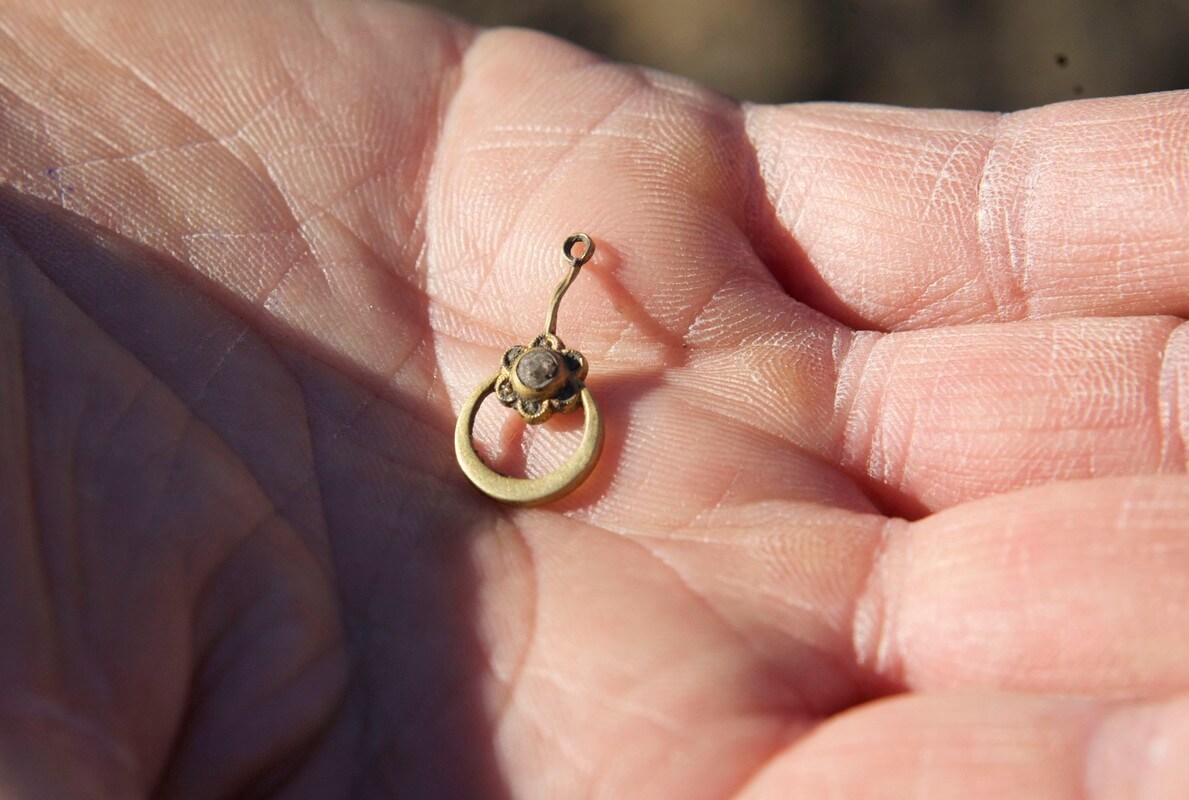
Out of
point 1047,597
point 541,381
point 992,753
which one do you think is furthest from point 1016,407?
point 541,381

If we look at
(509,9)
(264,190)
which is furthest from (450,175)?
(509,9)

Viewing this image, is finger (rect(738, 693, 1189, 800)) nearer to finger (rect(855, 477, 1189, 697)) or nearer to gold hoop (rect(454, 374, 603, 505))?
finger (rect(855, 477, 1189, 697))

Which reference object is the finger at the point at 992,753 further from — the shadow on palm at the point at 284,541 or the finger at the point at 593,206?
the finger at the point at 593,206

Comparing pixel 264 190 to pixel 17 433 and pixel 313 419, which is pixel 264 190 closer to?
pixel 313 419

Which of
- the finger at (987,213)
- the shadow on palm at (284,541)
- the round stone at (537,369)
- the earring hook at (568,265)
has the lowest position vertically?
the shadow on palm at (284,541)

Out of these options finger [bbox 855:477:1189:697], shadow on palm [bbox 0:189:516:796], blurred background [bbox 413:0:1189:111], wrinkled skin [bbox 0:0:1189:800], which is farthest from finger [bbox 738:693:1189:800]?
blurred background [bbox 413:0:1189:111]

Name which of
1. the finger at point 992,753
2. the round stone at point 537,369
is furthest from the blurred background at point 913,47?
the finger at point 992,753
